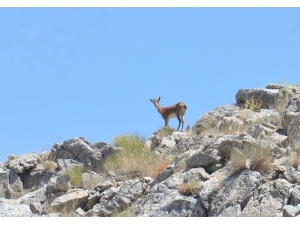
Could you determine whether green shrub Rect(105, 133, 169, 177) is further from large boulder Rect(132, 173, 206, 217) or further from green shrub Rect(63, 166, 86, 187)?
large boulder Rect(132, 173, 206, 217)

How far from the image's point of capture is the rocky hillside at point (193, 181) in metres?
11.6

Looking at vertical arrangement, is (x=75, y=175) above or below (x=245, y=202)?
above

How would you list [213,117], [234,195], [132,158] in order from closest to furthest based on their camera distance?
[234,195]
[132,158]
[213,117]

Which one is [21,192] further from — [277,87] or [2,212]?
[277,87]

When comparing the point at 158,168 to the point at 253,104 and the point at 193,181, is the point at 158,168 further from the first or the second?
the point at 253,104

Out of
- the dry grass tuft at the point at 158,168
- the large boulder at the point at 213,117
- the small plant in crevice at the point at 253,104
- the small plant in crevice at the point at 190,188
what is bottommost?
the small plant in crevice at the point at 190,188

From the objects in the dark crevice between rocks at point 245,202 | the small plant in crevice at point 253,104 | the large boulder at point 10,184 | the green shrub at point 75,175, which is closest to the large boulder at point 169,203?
the dark crevice between rocks at point 245,202

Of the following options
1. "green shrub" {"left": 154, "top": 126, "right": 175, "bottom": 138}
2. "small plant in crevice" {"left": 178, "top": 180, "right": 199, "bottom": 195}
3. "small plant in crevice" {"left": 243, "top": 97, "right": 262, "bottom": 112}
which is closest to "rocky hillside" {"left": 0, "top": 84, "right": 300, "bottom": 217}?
"small plant in crevice" {"left": 178, "top": 180, "right": 199, "bottom": 195}

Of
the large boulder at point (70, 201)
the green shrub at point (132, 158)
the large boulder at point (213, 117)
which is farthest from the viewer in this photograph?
the large boulder at point (213, 117)

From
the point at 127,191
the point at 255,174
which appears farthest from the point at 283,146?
the point at 127,191

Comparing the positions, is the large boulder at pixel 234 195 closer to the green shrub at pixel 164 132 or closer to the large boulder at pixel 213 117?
the large boulder at pixel 213 117

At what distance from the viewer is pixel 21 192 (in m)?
18.0

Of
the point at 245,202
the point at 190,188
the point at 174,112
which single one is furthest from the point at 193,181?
the point at 174,112

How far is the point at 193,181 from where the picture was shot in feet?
41.7
